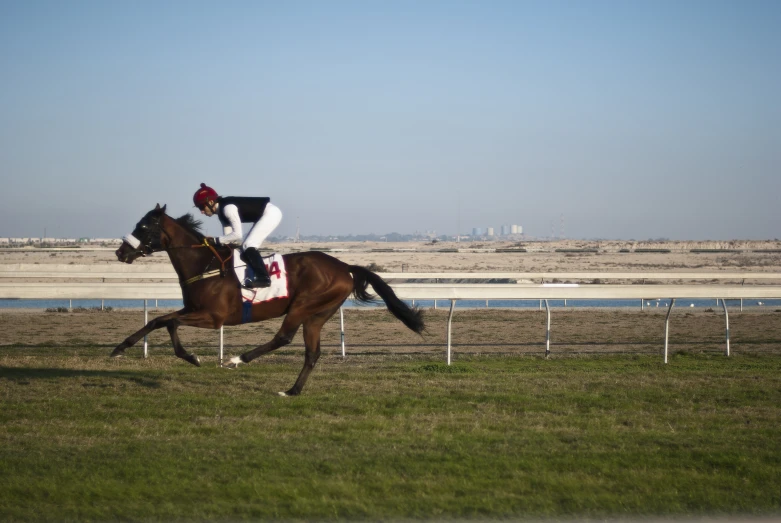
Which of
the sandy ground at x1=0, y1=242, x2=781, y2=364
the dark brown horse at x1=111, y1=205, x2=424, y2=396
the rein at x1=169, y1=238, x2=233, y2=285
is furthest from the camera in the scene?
the sandy ground at x1=0, y1=242, x2=781, y2=364

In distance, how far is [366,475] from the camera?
15.4 ft

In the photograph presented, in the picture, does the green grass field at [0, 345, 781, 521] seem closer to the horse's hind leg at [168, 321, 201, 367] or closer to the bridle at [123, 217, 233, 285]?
the horse's hind leg at [168, 321, 201, 367]

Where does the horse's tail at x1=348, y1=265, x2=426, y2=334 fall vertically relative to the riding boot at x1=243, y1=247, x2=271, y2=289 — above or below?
below

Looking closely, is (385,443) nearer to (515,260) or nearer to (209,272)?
(209,272)

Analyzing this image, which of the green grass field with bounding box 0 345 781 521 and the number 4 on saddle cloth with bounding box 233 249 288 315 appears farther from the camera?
the number 4 on saddle cloth with bounding box 233 249 288 315

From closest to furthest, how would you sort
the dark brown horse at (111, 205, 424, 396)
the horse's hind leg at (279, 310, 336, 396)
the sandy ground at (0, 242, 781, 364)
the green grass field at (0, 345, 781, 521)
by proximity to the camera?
the green grass field at (0, 345, 781, 521), the dark brown horse at (111, 205, 424, 396), the horse's hind leg at (279, 310, 336, 396), the sandy ground at (0, 242, 781, 364)

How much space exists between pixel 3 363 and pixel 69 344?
3.01 metres

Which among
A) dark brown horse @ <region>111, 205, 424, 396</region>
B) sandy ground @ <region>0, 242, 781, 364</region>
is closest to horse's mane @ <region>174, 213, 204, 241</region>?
dark brown horse @ <region>111, 205, 424, 396</region>

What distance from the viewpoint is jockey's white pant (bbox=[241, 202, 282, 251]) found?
315 inches

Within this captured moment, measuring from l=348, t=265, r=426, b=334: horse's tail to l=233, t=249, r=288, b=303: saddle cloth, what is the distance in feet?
2.61

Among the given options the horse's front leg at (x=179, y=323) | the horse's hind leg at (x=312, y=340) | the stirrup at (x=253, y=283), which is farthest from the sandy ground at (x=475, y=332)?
the horse's front leg at (x=179, y=323)

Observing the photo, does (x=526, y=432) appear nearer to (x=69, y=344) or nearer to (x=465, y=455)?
(x=465, y=455)

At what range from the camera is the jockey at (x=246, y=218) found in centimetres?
779

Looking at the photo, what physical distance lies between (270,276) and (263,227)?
53 cm
